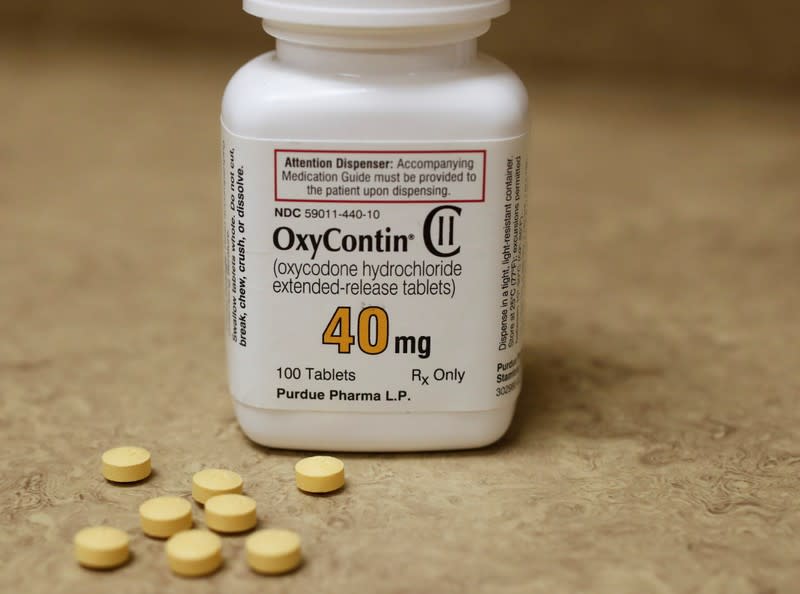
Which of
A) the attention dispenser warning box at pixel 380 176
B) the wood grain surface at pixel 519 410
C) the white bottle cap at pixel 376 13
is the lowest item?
the wood grain surface at pixel 519 410

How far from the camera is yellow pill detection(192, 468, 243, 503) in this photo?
1195mm

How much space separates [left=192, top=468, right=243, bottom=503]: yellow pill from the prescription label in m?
0.08

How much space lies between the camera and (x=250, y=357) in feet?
4.13

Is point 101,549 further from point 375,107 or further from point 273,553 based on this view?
point 375,107

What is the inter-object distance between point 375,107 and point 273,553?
385mm

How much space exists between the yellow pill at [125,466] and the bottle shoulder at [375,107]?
12.3 inches

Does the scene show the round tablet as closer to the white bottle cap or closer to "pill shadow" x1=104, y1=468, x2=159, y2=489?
"pill shadow" x1=104, y1=468, x2=159, y2=489

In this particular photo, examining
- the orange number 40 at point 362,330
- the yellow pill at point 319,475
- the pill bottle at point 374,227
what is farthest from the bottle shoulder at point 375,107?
the yellow pill at point 319,475

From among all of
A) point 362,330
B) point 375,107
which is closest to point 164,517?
point 362,330

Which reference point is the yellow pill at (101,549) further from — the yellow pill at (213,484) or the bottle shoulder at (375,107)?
the bottle shoulder at (375,107)

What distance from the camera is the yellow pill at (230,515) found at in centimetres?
114

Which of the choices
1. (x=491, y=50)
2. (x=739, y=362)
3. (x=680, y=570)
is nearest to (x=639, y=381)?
(x=739, y=362)

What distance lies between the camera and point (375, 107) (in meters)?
1.17

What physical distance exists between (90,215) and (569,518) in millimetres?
1025
